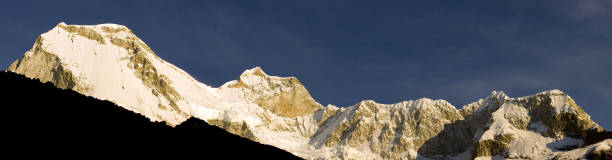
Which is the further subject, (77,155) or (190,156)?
(190,156)

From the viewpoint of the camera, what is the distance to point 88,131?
164 ft

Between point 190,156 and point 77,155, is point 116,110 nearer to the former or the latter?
point 190,156

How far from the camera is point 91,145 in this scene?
46969mm

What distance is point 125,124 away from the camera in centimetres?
5547

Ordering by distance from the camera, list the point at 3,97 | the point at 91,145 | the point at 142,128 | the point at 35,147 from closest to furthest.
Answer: the point at 35,147, the point at 91,145, the point at 3,97, the point at 142,128

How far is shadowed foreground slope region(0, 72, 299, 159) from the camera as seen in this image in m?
45.4

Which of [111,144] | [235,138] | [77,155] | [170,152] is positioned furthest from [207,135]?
[77,155]

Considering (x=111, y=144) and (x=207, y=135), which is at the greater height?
(x=207, y=135)

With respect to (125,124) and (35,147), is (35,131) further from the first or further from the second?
(125,124)

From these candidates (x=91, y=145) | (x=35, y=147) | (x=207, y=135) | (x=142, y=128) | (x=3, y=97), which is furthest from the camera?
(x=207, y=135)

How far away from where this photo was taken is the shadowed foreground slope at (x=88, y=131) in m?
45.4

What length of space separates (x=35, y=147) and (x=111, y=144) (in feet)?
→ 22.1

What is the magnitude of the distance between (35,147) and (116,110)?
1624 centimetres

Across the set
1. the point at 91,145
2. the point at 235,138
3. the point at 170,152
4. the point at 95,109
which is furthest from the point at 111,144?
the point at 235,138
